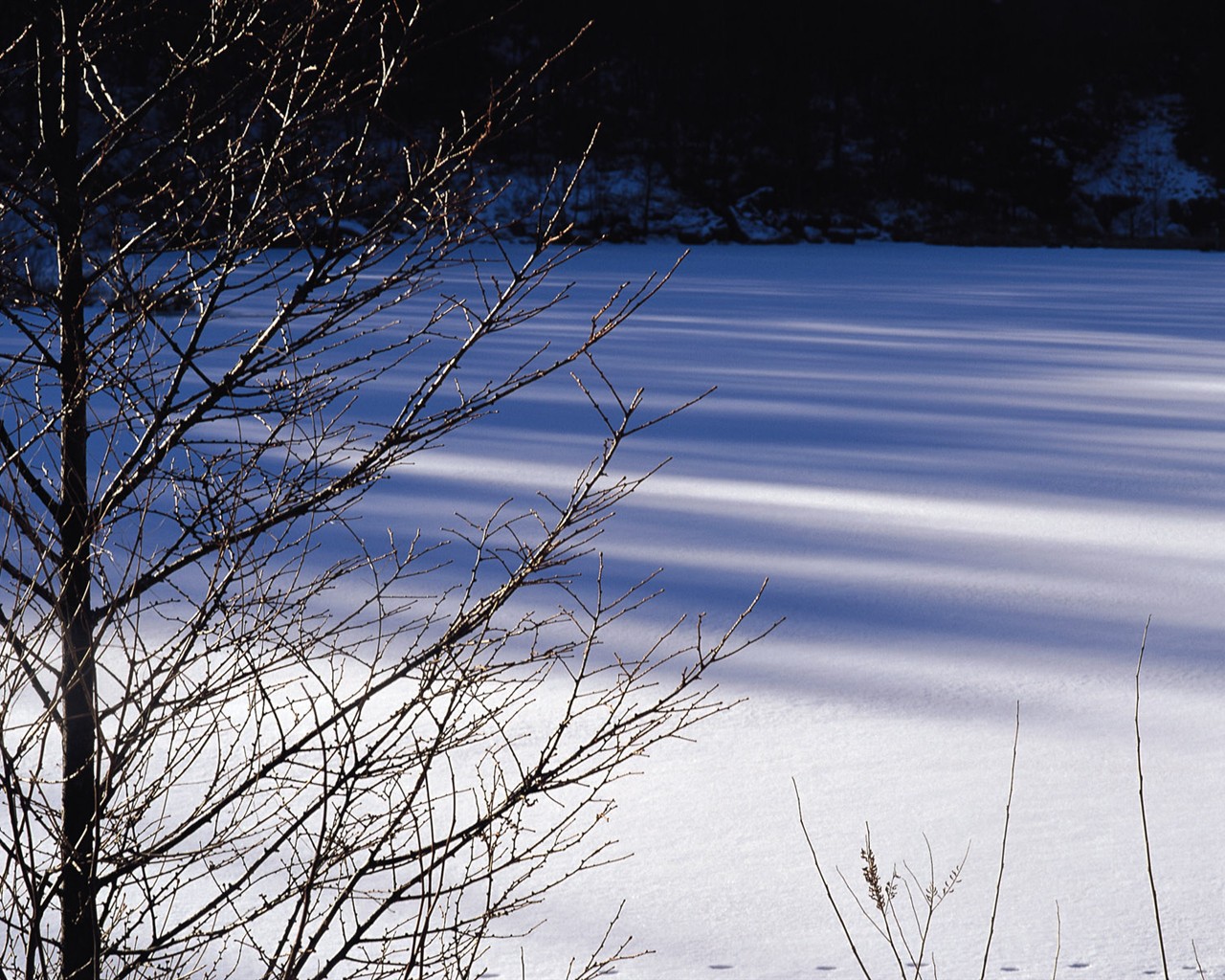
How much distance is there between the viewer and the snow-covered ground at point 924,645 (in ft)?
9.34

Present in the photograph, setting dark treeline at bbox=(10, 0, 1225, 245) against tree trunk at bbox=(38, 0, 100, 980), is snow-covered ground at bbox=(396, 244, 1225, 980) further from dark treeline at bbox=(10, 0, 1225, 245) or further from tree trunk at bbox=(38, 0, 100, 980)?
dark treeline at bbox=(10, 0, 1225, 245)

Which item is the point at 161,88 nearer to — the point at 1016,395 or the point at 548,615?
the point at 548,615

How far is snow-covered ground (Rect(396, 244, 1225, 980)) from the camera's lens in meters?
Answer: 2.85

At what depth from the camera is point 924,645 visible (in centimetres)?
454

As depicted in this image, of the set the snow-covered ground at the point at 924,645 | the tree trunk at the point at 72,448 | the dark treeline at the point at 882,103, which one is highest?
the dark treeline at the point at 882,103

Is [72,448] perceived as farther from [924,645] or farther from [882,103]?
[882,103]

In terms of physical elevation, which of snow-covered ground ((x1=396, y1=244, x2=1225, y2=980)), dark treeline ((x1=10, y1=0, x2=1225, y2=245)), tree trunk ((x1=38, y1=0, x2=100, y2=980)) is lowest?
snow-covered ground ((x1=396, y1=244, x2=1225, y2=980))

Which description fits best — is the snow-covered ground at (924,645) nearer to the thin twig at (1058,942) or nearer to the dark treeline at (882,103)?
the thin twig at (1058,942)

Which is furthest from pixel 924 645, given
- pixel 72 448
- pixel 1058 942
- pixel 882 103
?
pixel 882 103

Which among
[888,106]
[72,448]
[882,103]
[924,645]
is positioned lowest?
[924,645]

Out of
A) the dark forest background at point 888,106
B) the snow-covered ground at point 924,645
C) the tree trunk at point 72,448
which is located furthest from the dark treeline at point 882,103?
the tree trunk at point 72,448

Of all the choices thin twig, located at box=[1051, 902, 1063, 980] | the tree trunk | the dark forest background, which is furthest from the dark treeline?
the tree trunk

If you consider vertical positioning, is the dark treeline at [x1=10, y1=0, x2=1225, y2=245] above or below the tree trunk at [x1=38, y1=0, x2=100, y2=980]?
above

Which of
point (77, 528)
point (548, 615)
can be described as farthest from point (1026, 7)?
point (77, 528)
